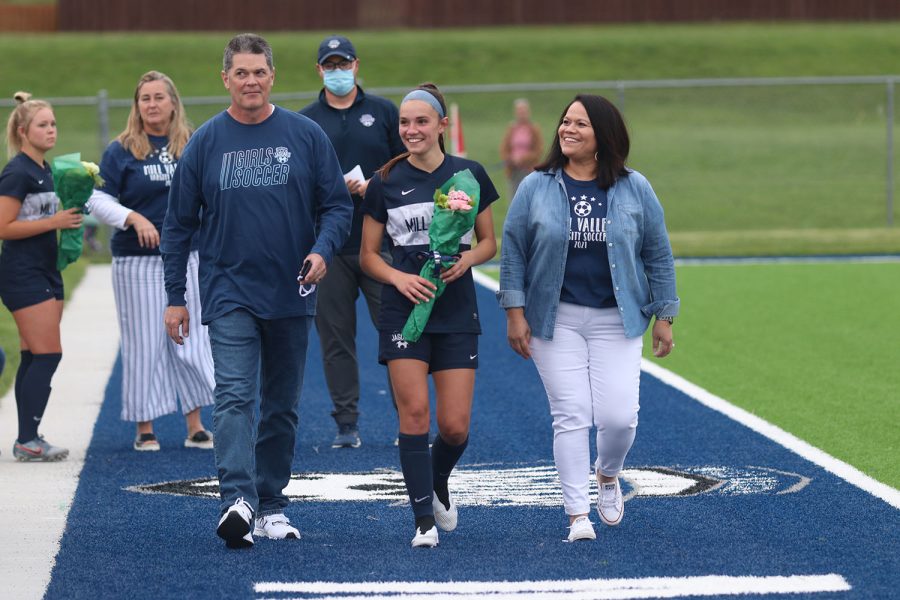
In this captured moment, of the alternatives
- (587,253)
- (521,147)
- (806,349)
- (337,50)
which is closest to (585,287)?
(587,253)

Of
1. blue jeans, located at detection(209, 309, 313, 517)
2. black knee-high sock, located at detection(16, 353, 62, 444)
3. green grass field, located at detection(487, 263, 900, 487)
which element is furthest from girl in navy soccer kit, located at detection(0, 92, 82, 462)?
green grass field, located at detection(487, 263, 900, 487)

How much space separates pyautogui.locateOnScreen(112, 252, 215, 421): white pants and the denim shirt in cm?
Answer: 285

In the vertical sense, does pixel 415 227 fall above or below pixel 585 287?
above

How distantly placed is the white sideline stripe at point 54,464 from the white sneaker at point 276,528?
0.84m

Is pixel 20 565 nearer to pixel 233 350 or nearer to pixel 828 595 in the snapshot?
pixel 233 350

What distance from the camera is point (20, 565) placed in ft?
19.5

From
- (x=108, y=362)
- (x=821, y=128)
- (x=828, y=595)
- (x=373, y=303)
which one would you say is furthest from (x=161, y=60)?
(x=828, y=595)

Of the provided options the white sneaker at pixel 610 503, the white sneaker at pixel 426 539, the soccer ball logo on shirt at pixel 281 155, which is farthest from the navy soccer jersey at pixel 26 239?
the white sneaker at pixel 610 503

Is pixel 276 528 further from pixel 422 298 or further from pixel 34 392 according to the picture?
pixel 34 392

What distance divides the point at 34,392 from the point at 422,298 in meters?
3.27

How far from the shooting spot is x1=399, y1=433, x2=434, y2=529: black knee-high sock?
20.1 ft

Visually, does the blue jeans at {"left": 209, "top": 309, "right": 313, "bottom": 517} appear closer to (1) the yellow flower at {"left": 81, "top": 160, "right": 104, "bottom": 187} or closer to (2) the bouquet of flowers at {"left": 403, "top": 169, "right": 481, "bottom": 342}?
(2) the bouquet of flowers at {"left": 403, "top": 169, "right": 481, "bottom": 342}

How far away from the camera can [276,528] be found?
6.29m

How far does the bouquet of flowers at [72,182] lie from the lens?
8.12 m
